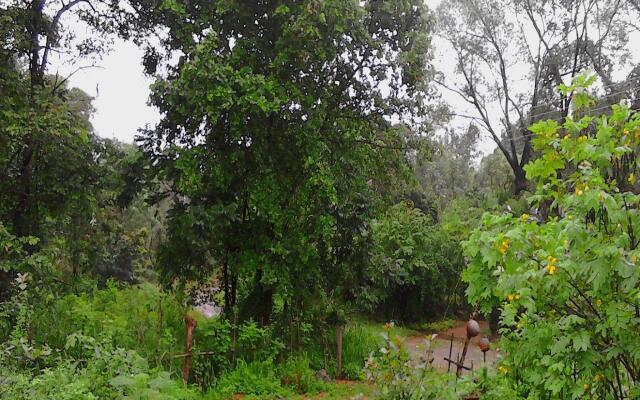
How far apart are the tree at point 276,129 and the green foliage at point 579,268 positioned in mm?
3896

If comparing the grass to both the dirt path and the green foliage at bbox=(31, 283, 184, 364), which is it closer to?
the dirt path

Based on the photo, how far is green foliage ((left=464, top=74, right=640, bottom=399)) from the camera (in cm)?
256

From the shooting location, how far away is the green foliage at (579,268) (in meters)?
2.56

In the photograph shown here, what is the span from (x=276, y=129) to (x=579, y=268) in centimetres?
532

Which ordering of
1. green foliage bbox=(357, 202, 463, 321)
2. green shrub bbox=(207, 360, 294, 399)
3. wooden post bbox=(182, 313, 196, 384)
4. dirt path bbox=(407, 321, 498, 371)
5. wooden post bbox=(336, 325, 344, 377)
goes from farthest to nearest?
green foliage bbox=(357, 202, 463, 321) < dirt path bbox=(407, 321, 498, 371) < wooden post bbox=(336, 325, 344, 377) < green shrub bbox=(207, 360, 294, 399) < wooden post bbox=(182, 313, 196, 384)

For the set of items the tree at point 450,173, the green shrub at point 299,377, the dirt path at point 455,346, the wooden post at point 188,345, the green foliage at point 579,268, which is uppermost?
the tree at point 450,173

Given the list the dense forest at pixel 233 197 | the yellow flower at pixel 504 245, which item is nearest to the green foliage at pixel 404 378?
the dense forest at pixel 233 197

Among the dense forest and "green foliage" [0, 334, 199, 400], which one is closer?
"green foliage" [0, 334, 199, 400]

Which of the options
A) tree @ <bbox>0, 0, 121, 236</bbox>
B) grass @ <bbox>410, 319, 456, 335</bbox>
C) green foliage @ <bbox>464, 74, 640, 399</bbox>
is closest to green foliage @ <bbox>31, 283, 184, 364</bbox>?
tree @ <bbox>0, 0, 121, 236</bbox>

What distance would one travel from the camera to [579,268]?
8.34 feet

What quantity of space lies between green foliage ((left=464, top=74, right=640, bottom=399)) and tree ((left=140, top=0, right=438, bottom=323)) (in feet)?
12.8

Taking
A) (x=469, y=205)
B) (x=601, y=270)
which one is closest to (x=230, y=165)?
(x=601, y=270)

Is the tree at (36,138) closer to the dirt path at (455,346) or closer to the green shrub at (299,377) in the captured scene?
the green shrub at (299,377)

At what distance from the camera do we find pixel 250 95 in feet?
20.5
